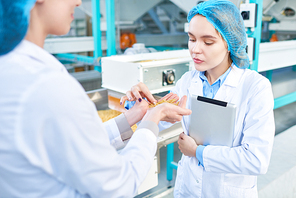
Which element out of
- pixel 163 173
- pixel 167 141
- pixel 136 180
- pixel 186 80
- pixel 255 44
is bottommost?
pixel 163 173

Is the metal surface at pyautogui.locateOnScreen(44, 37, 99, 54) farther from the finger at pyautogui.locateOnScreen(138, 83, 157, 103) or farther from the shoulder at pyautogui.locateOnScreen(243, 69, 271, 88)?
the shoulder at pyautogui.locateOnScreen(243, 69, 271, 88)

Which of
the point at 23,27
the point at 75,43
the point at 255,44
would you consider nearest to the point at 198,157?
the point at 23,27

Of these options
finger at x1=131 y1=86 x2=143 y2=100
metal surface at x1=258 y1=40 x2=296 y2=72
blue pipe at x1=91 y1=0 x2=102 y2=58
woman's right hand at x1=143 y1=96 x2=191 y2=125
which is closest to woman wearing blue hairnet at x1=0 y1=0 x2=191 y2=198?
woman's right hand at x1=143 y1=96 x2=191 y2=125

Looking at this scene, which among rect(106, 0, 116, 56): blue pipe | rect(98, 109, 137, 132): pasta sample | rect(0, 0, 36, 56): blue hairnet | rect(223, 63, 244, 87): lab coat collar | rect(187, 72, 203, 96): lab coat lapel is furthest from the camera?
rect(106, 0, 116, 56): blue pipe

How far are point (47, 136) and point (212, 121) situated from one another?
75 cm

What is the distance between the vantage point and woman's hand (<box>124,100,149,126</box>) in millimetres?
1086

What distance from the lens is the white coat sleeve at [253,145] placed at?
986 millimetres

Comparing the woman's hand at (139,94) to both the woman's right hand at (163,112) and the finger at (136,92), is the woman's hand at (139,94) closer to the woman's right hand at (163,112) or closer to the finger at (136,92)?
the finger at (136,92)

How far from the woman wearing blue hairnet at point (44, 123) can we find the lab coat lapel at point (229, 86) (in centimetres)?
67

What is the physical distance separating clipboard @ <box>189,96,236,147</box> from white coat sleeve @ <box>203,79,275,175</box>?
0.05 m

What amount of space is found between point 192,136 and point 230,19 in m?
0.54

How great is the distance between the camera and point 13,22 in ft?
1.65

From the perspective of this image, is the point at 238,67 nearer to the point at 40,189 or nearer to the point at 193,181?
the point at 193,181

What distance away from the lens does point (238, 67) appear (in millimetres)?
1151
